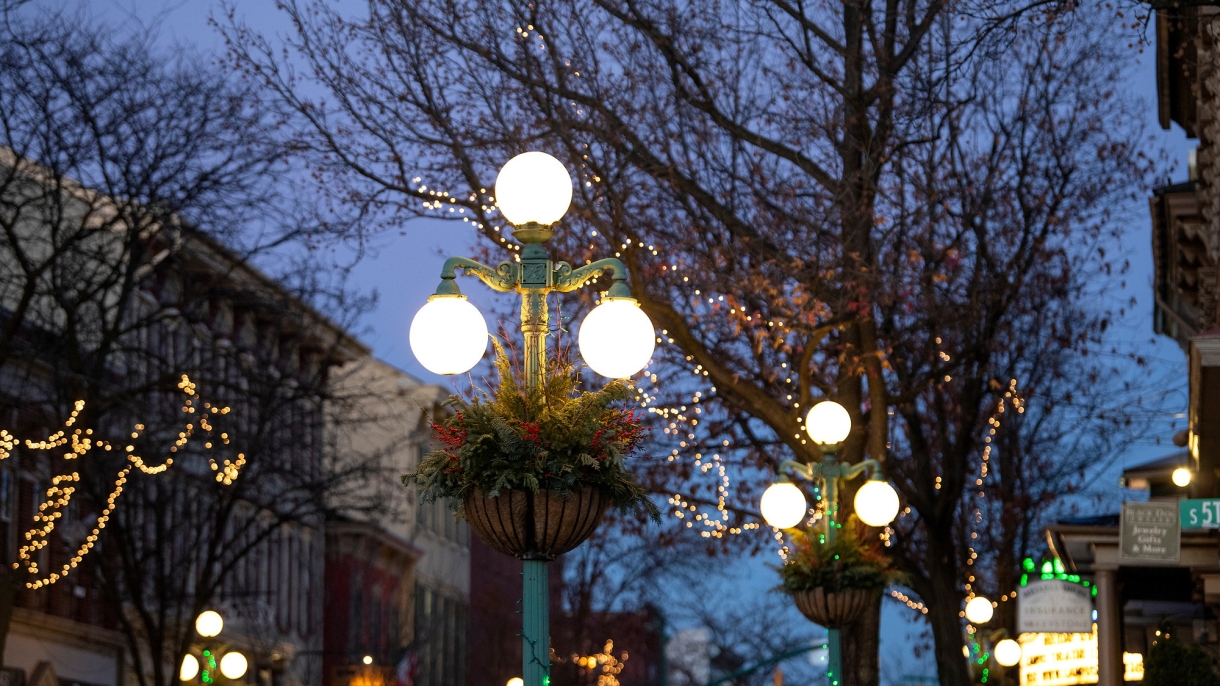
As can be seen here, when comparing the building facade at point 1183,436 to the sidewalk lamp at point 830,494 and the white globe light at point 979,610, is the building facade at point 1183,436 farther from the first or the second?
the sidewalk lamp at point 830,494

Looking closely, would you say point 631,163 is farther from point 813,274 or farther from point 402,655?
point 402,655

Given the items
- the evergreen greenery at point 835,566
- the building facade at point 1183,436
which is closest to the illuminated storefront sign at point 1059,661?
the building facade at point 1183,436

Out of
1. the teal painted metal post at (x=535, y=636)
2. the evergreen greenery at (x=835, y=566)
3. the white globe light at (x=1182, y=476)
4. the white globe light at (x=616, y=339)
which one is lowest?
the teal painted metal post at (x=535, y=636)

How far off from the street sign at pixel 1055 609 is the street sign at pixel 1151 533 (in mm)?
6027

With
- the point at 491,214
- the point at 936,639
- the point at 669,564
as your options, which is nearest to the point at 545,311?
the point at 491,214

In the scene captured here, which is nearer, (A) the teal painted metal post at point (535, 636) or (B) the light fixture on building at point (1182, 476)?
(A) the teal painted metal post at point (535, 636)

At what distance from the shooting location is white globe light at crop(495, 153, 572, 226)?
27.5ft

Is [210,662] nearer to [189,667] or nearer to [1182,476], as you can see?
[189,667]

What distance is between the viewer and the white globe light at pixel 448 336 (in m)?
8.29

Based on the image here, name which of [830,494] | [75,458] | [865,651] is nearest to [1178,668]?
[865,651]

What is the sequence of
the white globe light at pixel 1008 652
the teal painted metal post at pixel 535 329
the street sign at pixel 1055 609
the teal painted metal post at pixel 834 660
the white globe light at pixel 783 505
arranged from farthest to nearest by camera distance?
the white globe light at pixel 1008 652 → the street sign at pixel 1055 609 → the white globe light at pixel 783 505 → the teal painted metal post at pixel 834 660 → the teal painted metal post at pixel 535 329

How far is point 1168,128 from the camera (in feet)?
102

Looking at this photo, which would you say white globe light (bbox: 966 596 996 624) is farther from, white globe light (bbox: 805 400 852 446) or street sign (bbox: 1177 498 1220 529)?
white globe light (bbox: 805 400 852 446)

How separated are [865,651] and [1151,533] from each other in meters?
3.26
